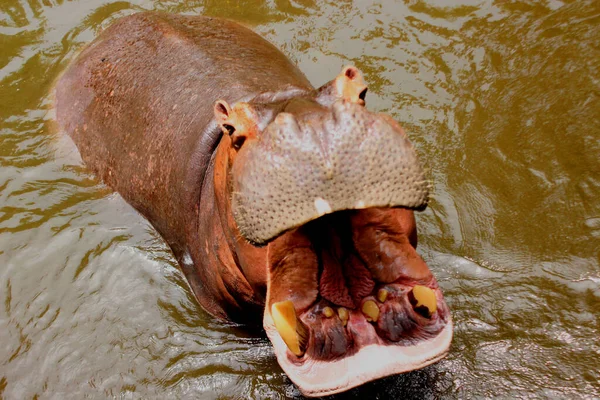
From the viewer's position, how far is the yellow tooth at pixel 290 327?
270 cm

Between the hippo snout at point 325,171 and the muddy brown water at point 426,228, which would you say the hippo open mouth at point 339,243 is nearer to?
the hippo snout at point 325,171

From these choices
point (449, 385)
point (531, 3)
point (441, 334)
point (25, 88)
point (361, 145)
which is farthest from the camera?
point (25, 88)

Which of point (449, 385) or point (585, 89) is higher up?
point (585, 89)

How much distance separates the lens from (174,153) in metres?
4.41

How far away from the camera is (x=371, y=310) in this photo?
9.55 feet

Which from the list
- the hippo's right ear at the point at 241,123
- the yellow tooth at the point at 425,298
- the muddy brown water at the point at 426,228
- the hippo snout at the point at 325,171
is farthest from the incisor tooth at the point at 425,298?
the hippo's right ear at the point at 241,123

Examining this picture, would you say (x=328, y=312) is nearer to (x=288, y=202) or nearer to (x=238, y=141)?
(x=288, y=202)

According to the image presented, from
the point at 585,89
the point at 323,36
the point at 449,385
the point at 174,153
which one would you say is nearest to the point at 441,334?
the point at 449,385

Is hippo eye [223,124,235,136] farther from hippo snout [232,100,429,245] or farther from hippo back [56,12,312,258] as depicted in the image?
hippo back [56,12,312,258]

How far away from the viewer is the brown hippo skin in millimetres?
2445

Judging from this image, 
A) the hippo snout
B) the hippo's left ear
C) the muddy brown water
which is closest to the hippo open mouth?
the hippo snout

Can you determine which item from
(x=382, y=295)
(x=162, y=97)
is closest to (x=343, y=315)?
(x=382, y=295)

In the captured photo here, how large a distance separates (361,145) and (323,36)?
13.2ft

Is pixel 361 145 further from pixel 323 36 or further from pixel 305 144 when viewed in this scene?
pixel 323 36
